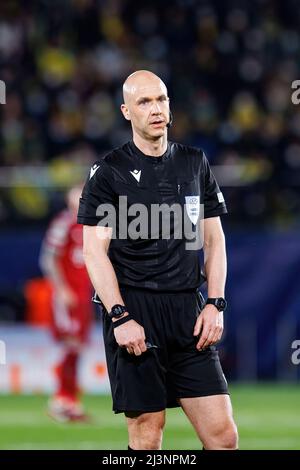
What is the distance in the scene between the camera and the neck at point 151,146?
20.6 ft

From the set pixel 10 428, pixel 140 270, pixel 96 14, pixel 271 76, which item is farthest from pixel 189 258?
pixel 96 14

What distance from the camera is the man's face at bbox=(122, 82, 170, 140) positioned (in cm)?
614

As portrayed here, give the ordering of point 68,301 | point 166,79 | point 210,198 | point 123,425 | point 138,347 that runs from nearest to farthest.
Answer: point 138,347, point 210,198, point 123,425, point 68,301, point 166,79

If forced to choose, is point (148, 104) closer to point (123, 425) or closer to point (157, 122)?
point (157, 122)

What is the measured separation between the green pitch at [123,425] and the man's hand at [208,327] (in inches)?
137

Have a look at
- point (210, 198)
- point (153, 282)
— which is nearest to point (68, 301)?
point (210, 198)

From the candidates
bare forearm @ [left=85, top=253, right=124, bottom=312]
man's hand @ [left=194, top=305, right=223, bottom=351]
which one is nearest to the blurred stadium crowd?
man's hand @ [left=194, top=305, right=223, bottom=351]

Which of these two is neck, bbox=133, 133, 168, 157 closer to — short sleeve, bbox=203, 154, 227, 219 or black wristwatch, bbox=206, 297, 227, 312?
short sleeve, bbox=203, 154, 227, 219

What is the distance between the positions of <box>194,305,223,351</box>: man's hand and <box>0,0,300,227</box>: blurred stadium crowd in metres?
8.40

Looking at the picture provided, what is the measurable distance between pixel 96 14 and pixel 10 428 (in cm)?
1055

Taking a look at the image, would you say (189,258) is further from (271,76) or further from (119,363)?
(271,76)

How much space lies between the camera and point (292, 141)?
17.1 m

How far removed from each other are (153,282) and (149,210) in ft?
1.21

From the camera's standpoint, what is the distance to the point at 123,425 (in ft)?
37.2
